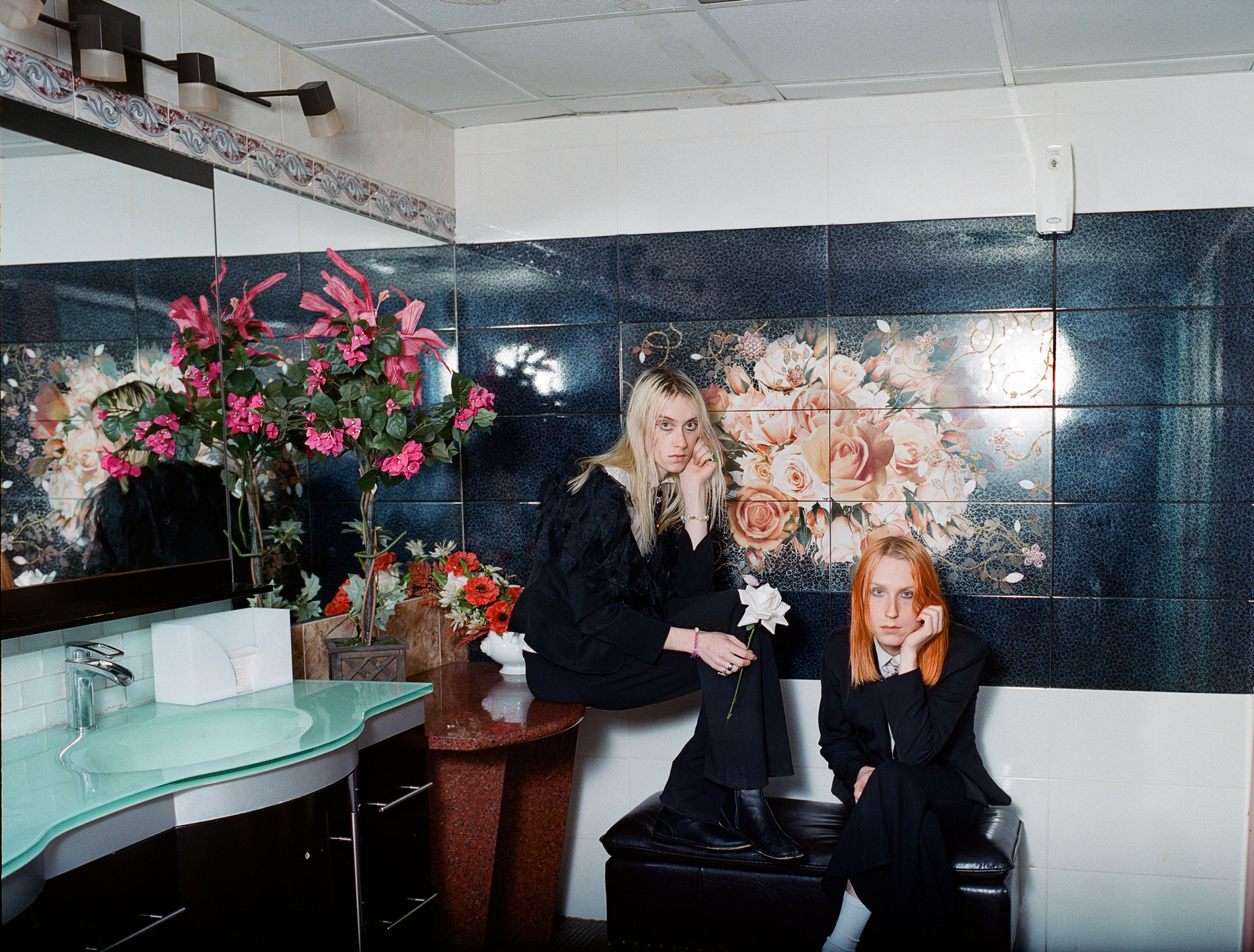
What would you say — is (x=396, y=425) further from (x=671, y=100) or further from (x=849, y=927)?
(x=849, y=927)

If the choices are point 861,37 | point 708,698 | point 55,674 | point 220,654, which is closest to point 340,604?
point 220,654

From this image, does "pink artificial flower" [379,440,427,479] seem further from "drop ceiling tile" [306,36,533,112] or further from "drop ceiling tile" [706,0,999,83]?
"drop ceiling tile" [706,0,999,83]

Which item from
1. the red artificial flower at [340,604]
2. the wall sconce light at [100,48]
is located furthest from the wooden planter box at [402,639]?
the wall sconce light at [100,48]

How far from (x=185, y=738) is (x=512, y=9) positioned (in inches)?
62.6

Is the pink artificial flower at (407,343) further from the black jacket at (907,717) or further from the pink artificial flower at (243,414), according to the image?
the black jacket at (907,717)

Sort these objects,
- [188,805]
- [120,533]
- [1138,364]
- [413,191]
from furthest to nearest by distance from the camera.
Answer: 1. [413,191]
2. [1138,364]
3. [120,533]
4. [188,805]

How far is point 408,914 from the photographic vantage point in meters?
2.33

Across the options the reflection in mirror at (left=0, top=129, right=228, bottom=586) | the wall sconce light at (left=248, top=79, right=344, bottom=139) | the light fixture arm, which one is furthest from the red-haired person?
the light fixture arm

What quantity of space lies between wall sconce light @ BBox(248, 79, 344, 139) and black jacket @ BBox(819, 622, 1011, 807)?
1692mm

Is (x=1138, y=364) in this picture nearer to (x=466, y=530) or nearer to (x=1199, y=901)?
(x=1199, y=901)

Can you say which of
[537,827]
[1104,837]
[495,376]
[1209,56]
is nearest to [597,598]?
[537,827]

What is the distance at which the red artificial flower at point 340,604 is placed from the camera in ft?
8.99

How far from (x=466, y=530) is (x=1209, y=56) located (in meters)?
2.28

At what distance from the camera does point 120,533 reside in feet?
6.73
